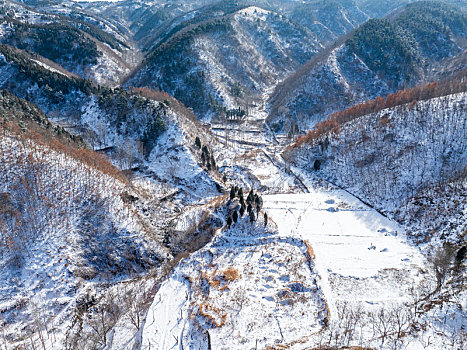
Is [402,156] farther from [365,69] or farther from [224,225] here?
[365,69]

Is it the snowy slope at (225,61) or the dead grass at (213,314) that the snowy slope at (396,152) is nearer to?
the dead grass at (213,314)

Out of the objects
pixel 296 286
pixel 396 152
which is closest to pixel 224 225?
pixel 296 286

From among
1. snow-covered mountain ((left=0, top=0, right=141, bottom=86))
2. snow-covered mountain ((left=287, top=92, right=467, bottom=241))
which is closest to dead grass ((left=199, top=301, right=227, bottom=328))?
snow-covered mountain ((left=287, top=92, right=467, bottom=241))

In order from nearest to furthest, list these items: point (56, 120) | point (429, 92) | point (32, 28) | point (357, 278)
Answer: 1. point (357, 278)
2. point (429, 92)
3. point (56, 120)
4. point (32, 28)

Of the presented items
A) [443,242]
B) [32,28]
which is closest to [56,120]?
[32,28]

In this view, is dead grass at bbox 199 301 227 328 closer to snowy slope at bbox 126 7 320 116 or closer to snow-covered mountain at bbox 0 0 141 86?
snowy slope at bbox 126 7 320 116

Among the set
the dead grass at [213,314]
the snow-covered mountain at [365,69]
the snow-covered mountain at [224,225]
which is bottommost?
the dead grass at [213,314]

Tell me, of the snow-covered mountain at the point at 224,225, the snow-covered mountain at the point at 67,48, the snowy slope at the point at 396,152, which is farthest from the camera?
the snow-covered mountain at the point at 67,48

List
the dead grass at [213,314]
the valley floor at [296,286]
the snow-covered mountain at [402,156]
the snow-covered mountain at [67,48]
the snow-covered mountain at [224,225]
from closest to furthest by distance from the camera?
the valley floor at [296,286]
the dead grass at [213,314]
the snow-covered mountain at [224,225]
the snow-covered mountain at [402,156]
the snow-covered mountain at [67,48]

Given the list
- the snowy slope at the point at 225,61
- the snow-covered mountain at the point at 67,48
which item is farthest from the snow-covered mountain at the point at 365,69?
the snow-covered mountain at the point at 67,48

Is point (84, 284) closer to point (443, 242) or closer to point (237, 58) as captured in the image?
point (443, 242)

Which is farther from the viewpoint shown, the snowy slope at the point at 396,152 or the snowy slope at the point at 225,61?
the snowy slope at the point at 225,61
